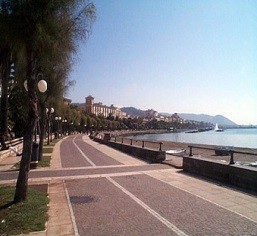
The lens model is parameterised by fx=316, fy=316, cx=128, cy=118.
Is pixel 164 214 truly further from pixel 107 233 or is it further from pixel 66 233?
pixel 66 233

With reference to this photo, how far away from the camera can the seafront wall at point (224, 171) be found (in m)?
10.3

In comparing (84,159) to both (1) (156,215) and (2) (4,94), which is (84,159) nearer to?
(2) (4,94)

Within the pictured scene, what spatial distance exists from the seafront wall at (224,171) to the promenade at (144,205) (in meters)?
0.55

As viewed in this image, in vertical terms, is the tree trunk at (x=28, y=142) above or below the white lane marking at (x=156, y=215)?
above

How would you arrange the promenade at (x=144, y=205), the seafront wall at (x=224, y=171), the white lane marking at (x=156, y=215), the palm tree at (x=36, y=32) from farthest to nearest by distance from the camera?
the seafront wall at (x=224, y=171), the palm tree at (x=36, y=32), the promenade at (x=144, y=205), the white lane marking at (x=156, y=215)

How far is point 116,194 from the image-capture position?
9906 mm

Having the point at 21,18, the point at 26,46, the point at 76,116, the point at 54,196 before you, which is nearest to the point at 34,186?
the point at 54,196

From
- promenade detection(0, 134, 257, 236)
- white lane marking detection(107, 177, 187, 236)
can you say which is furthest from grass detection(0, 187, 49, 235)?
white lane marking detection(107, 177, 187, 236)

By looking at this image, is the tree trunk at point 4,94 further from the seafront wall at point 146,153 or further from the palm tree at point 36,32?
the palm tree at point 36,32

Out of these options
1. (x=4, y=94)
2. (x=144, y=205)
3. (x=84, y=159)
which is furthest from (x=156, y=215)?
(x=4, y=94)

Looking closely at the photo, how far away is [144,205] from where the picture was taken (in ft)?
27.8

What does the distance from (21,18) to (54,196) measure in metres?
5.23

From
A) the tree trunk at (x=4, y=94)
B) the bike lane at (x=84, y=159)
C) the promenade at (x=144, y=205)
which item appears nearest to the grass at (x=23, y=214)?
the promenade at (x=144, y=205)

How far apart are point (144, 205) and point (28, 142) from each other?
3.64 m
